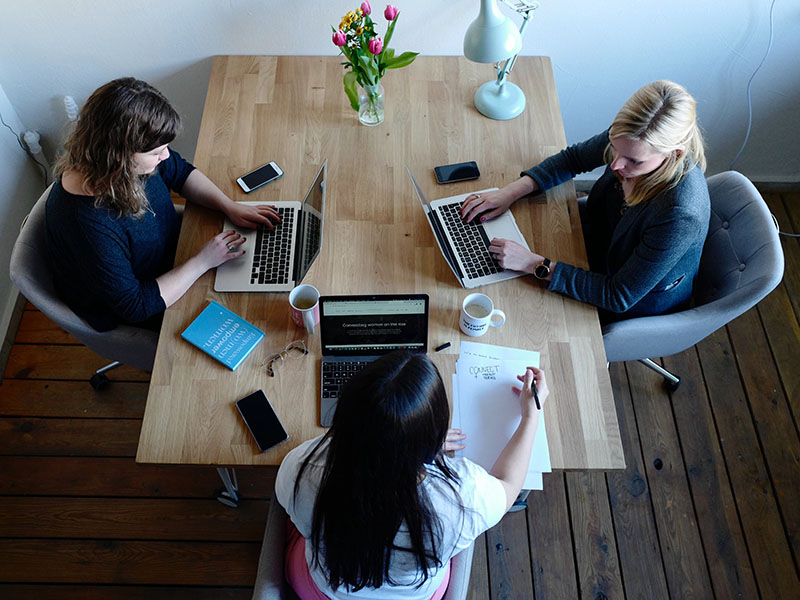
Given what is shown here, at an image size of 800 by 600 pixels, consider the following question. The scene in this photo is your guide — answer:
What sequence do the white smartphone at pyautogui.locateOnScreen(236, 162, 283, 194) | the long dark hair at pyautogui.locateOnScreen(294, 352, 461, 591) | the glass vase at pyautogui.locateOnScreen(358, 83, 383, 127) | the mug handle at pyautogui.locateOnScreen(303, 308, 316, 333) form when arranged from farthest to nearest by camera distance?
the glass vase at pyautogui.locateOnScreen(358, 83, 383, 127) < the white smartphone at pyautogui.locateOnScreen(236, 162, 283, 194) < the mug handle at pyautogui.locateOnScreen(303, 308, 316, 333) < the long dark hair at pyautogui.locateOnScreen(294, 352, 461, 591)

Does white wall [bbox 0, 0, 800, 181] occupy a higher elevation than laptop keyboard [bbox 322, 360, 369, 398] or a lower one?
higher

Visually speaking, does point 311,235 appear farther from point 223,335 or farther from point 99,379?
point 99,379

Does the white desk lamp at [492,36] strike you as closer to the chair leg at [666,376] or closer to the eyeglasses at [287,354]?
the eyeglasses at [287,354]

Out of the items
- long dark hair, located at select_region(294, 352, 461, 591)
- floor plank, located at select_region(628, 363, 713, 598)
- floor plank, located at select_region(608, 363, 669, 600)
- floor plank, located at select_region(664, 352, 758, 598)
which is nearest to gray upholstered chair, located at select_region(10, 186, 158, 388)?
long dark hair, located at select_region(294, 352, 461, 591)

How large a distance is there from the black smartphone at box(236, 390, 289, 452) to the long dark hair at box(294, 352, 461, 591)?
28 cm

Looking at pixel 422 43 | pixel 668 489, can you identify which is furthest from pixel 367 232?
pixel 668 489

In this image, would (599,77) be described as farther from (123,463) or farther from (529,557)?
(123,463)

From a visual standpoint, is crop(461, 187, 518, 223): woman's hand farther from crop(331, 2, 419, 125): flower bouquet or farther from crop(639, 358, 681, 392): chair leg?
crop(639, 358, 681, 392): chair leg

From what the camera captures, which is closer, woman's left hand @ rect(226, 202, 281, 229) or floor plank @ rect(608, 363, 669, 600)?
woman's left hand @ rect(226, 202, 281, 229)

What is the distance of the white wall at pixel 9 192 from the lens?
2426 millimetres

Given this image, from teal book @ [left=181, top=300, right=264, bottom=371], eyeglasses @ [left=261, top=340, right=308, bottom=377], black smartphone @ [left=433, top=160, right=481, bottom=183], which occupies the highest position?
black smartphone @ [left=433, top=160, right=481, bottom=183]

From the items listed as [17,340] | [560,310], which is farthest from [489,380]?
[17,340]

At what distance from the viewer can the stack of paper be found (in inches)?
57.9

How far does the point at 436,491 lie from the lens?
1.19 meters
